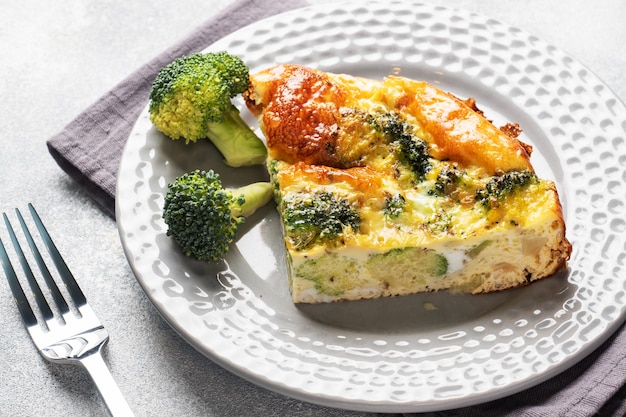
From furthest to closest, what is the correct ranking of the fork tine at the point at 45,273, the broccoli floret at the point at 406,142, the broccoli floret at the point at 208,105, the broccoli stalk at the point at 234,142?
the broccoli stalk at the point at 234,142 → the broccoli floret at the point at 208,105 → the fork tine at the point at 45,273 → the broccoli floret at the point at 406,142

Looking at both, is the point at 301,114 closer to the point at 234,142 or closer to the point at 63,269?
the point at 234,142

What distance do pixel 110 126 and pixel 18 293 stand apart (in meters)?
1.47

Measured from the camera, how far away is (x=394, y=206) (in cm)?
445

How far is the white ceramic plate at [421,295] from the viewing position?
14.0 ft

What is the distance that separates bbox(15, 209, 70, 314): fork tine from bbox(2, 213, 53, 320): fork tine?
0.06 m

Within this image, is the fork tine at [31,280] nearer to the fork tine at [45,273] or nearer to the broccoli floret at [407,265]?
the fork tine at [45,273]

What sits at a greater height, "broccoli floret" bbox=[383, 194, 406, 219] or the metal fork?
"broccoli floret" bbox=[383, 194, 406, 219]

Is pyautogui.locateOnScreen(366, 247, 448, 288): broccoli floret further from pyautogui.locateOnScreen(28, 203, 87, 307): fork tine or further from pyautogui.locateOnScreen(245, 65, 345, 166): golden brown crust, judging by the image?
pyautogui.locateOnScreen(28, 203, 87, 307): fork tine

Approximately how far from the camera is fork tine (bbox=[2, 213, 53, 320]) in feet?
15.4

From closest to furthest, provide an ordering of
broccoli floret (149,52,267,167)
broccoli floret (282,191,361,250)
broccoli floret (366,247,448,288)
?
broccoli floret (282,191,361,250) < broccoli floret (366,247,448,288) < broccoli floret (149,52,267,167)

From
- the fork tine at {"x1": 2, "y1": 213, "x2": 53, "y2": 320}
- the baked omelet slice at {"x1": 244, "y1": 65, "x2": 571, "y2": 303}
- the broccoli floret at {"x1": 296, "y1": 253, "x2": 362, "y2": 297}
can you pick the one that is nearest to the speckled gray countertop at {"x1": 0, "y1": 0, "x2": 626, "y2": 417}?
the fork tine at {"x1": 2, "y1": 213, "x2": 53, "y2": 320}

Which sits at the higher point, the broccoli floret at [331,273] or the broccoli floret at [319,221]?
the broccoli floret at [319,221]

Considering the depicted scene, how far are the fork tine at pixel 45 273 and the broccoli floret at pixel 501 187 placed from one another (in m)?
2.46

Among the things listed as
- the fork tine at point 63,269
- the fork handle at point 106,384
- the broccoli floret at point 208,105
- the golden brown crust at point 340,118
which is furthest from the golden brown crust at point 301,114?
the fork handle at point 106,384
